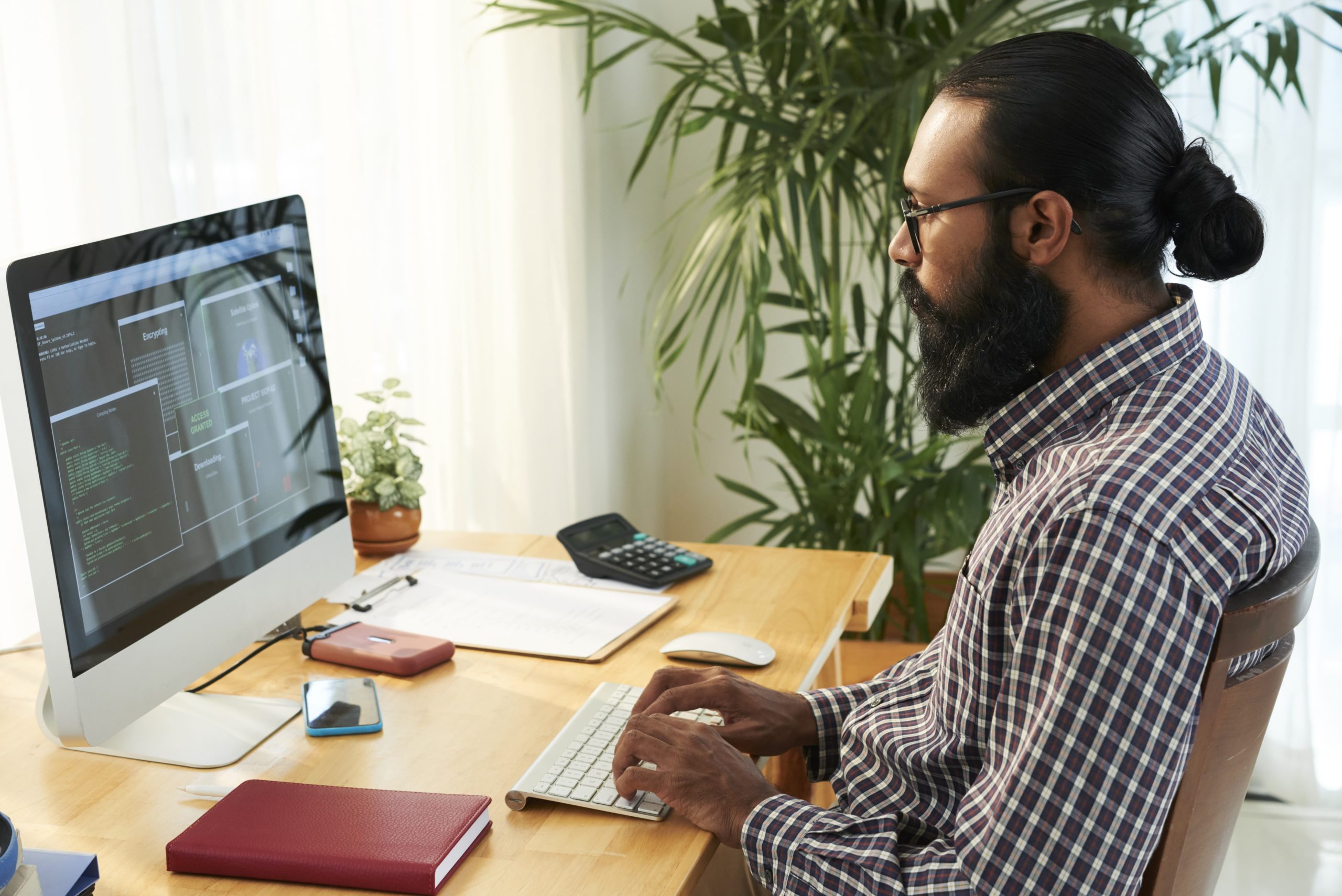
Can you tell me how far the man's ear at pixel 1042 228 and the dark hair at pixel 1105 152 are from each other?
14 mm

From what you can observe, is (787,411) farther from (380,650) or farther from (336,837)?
(336,837)

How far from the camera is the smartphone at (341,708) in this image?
116 centimetres

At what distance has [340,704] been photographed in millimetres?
1200

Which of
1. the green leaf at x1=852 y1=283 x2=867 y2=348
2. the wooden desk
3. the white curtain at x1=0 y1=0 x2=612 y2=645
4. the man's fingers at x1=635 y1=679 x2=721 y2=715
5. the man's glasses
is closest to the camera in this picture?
the wooden desk

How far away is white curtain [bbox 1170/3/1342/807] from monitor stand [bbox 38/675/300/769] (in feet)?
7.35

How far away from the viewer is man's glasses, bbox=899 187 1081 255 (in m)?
1.03

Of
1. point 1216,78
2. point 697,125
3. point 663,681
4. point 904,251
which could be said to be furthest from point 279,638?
Answer: point 1216,78

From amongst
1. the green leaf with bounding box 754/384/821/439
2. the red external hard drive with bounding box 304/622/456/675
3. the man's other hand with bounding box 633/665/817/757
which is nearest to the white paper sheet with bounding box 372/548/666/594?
the red external hard drive with bounding box 304/622/456/675

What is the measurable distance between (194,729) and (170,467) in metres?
0.26

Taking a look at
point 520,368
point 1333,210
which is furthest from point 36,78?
point 1333,210

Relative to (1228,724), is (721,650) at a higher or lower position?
lower

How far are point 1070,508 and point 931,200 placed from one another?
1.17 feet

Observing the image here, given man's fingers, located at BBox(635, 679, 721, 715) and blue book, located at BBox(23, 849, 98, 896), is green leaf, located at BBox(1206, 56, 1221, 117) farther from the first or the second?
blue book, located at BBox(23, 849, 98, 896)

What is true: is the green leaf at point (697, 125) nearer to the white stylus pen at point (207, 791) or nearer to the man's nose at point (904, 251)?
the man's nose at point (904, 251)
